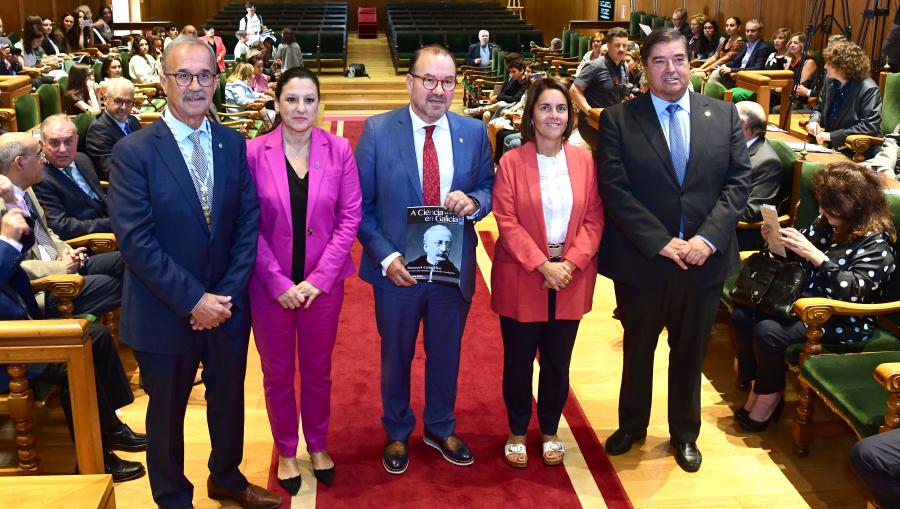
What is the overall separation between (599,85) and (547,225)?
3585 mm

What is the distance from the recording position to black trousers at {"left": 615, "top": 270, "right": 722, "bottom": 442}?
10.2 ft

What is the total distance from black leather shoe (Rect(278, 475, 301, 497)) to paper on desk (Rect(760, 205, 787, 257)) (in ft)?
6.57

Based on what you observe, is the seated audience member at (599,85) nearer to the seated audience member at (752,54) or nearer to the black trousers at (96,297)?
the black trousers at (96,297)

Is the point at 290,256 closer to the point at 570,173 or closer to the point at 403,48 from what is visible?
the point at 570,173

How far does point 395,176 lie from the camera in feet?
9.78

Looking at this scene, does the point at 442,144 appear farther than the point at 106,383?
No

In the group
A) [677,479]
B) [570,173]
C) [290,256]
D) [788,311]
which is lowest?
[677,479]

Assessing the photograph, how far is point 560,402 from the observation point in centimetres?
324

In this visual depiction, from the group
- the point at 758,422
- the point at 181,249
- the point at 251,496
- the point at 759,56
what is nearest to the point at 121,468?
the point at 251,496

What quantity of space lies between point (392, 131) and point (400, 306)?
60 cm

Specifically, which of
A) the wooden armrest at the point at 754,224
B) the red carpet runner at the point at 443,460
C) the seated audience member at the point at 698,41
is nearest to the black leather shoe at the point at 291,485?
the red carpet runner at the point at 443,460

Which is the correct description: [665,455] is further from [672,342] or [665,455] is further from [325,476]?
[325,476]

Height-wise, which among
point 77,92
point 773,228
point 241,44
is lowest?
point 773,228

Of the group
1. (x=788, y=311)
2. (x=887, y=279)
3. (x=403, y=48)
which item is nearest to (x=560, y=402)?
(x=788, y=311)
